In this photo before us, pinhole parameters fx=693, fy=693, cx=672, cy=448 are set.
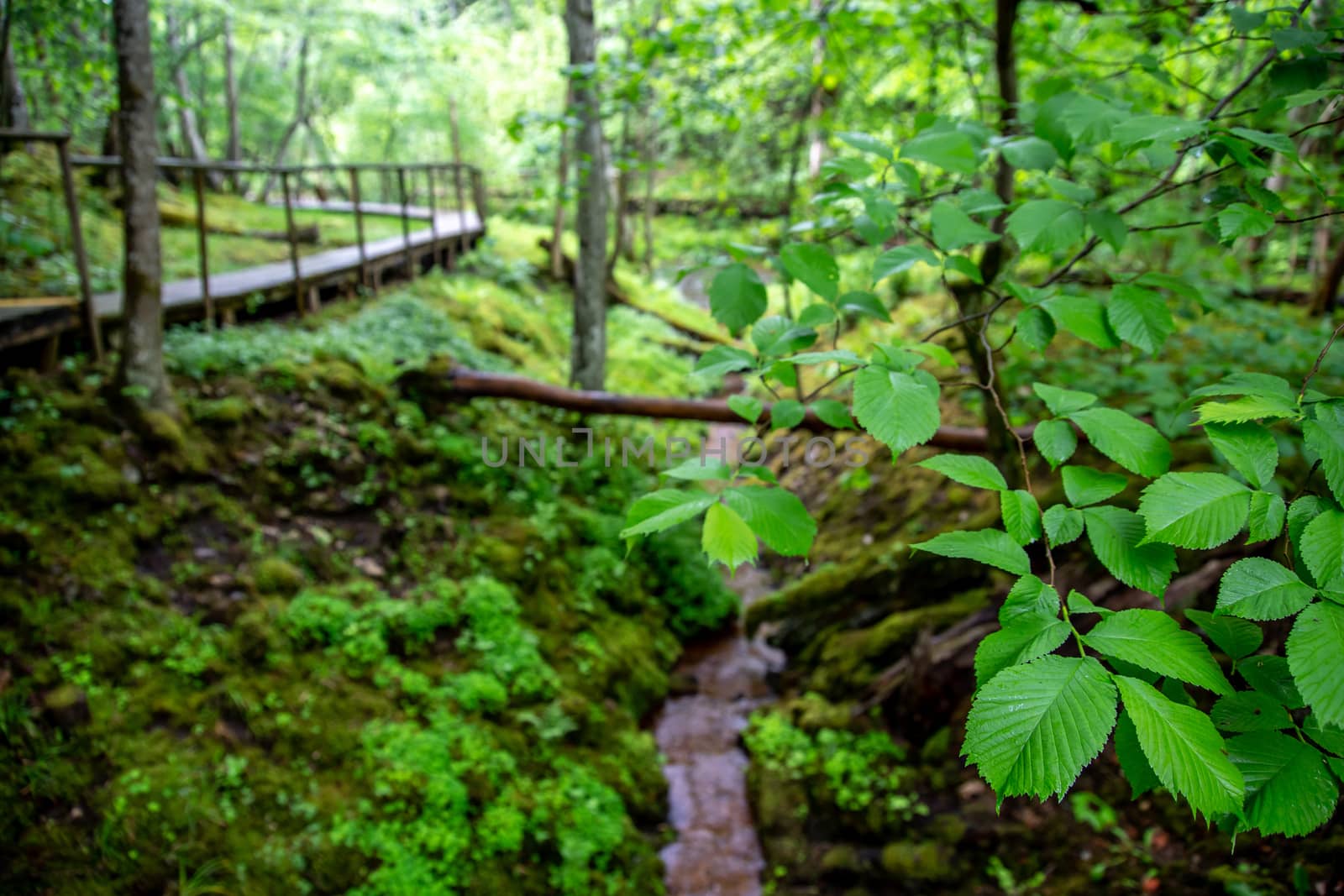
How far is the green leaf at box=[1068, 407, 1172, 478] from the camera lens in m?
1.20

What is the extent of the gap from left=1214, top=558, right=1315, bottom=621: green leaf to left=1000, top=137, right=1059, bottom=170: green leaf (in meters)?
1.14

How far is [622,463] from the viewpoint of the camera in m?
7.80

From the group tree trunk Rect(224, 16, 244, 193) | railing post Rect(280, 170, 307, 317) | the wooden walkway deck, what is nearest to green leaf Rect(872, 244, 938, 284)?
the wooden walkway deck

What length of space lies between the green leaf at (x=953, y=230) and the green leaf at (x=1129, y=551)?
0.65 metres

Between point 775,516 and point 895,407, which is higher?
point 895,407

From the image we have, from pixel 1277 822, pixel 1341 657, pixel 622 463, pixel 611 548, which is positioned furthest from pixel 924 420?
pixel 622 463

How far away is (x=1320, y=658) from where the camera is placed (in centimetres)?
84

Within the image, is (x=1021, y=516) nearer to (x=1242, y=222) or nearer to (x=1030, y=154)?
(x=1242, y=222)

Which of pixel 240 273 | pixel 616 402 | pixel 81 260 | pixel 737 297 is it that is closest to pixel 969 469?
pixel 737 297

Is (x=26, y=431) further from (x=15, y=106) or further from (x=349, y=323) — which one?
(x=15, y=106)

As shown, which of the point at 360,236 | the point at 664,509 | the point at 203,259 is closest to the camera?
the point at 664,509

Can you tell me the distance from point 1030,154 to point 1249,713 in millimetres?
1385

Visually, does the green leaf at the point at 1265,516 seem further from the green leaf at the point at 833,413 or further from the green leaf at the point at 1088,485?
the green leaf at the point at 833,413

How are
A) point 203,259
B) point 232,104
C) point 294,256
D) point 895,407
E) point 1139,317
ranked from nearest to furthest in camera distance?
point 895,407, point 1139,317, point 203,259, point 294,256, point 232,104
